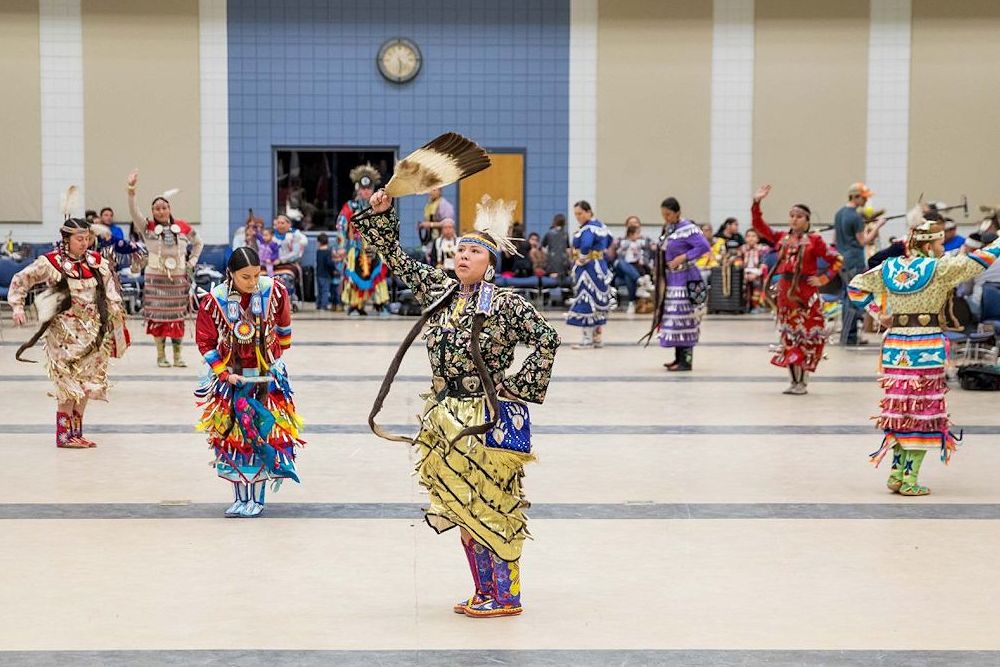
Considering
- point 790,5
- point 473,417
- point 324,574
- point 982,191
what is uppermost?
point 790,5

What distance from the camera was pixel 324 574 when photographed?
19.5 ft

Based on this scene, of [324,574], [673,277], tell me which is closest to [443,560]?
[324,574]

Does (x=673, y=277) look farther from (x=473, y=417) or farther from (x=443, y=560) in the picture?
(x=473, y=417)

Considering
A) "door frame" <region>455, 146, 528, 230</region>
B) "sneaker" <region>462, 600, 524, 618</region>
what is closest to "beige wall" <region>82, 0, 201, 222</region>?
"door frame" <region>455, 146, 528, 230</region>

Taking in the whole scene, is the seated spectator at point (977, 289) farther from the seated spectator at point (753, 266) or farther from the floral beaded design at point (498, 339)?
the floral beaded design at point (498, 339)

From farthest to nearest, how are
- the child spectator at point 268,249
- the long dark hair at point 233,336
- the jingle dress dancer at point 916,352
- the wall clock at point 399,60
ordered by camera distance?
1. the wall clock at point 399,60
2. the child spectator at point 268,249
3. the jingle dress dancer at point 916,352
4. the long dark hair at point 233,336

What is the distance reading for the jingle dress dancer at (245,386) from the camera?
6984 mm

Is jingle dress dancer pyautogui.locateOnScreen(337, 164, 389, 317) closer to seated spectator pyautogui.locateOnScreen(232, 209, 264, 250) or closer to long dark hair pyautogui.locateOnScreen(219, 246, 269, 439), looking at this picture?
seated spectator pyautogui.locateOnScreen(232, 209, 264, 250)

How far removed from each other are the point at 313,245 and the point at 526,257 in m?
3.37

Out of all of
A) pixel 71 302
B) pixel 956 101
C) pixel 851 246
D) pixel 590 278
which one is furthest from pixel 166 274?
pixel 956 101

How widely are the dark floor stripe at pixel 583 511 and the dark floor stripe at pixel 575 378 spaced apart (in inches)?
197

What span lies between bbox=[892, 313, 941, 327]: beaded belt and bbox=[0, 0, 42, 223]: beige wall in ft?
53.7

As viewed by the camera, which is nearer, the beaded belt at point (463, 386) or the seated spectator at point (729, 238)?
the beaded belt at point (463, 386)

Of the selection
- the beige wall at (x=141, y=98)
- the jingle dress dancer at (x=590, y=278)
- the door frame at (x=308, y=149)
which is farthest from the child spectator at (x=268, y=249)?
the jingle dress dancer at (x=590, y=278)
